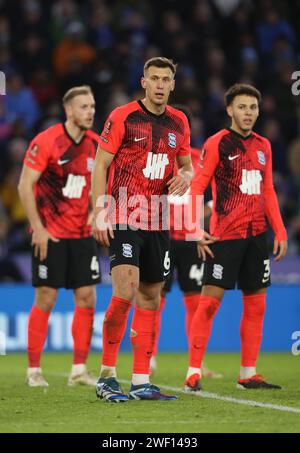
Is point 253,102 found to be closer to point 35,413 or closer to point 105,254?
point 35,413

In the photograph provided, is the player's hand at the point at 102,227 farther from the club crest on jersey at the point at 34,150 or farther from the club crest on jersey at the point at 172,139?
the club crest on jersey at the point at 34,150

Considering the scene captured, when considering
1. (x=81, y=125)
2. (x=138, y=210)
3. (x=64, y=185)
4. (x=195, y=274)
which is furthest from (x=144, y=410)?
(x=195, y=274)

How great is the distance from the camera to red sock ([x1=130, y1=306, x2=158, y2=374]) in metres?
7.56

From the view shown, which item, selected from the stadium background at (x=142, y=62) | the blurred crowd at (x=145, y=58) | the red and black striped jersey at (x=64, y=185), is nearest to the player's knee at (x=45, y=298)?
the red and black striped jersey at (x=64, y=185)

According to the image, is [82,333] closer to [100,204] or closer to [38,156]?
[38,156]

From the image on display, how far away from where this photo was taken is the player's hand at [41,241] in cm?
888

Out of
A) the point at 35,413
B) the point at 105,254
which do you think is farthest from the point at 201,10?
the point at 35,413

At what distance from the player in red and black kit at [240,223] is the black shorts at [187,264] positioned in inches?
60.5

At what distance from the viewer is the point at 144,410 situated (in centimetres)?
686

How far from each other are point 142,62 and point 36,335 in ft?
27.8

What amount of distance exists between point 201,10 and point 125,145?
10.7 metres

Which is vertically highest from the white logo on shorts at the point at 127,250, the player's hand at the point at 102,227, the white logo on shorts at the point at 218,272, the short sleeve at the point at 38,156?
the short sleeve at the point at 38,156

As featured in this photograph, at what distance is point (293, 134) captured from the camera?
16.9m

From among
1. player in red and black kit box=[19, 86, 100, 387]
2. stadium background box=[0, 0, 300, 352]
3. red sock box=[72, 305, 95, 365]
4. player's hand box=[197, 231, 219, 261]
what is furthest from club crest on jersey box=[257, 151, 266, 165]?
stadium background box=[0, 0, 300, 352]
